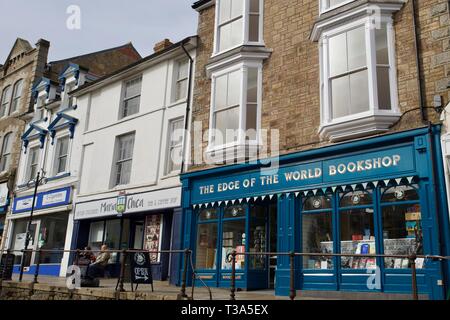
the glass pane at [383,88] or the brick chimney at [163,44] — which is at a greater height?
the brick chimney at [163,44]

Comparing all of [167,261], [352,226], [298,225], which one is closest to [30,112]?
[167,261]

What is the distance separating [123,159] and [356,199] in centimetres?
982

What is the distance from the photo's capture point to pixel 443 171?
889cm

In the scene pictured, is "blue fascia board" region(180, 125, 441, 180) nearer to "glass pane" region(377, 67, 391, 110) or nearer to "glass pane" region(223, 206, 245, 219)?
"glass pane" region(377, 67, 391, 110)

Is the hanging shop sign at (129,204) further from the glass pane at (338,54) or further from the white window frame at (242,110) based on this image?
the glass pane at (338,54)

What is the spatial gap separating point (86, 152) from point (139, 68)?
443 cm

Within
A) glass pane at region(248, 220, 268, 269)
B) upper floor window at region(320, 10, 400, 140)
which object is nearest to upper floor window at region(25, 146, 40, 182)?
glass pane at region(248, 220, 268, 269)

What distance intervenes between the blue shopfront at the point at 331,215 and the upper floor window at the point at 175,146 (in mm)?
1486

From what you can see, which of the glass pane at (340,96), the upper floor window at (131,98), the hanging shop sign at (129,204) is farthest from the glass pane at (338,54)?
the upper floor window at (131,98)

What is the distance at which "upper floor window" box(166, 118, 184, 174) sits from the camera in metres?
14.9

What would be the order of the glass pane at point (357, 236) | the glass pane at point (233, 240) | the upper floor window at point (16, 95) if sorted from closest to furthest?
1. the glass pane at point (357, 236)
2. the glass pane at point (233, 240)
3. the upper floor window at point (16, 95)

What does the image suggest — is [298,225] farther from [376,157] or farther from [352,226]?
[376,157]

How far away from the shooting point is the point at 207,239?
13141 mm

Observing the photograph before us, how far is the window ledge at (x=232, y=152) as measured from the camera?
12.1 metres
